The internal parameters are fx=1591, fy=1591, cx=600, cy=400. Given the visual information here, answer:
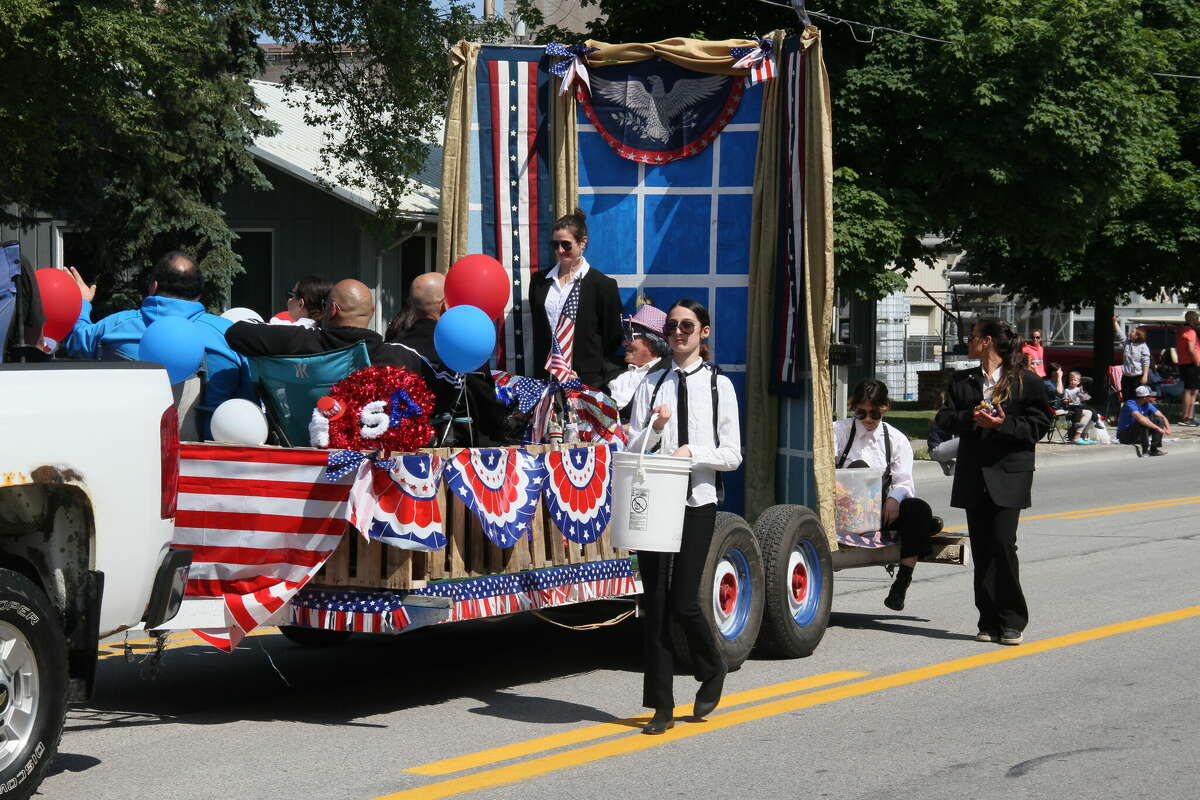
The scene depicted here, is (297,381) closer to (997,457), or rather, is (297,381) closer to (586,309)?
(586,309)

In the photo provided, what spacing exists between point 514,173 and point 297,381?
3203mm

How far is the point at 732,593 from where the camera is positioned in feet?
27.0

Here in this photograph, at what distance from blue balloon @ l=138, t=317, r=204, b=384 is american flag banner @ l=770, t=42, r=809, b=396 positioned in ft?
11.2

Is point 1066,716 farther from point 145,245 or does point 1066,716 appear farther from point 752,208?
point 145,245

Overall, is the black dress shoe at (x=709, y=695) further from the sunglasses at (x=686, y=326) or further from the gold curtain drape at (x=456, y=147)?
the gold curtain drape at (x=456, y=147)

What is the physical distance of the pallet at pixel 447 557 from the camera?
22.7 feet

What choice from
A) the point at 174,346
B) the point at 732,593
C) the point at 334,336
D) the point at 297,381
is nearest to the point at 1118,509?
the point at 732,593

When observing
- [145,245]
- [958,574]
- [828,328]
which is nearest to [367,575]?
[828,328]

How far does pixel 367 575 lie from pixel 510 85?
4.23 metres

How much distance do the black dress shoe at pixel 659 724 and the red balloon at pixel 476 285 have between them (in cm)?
247

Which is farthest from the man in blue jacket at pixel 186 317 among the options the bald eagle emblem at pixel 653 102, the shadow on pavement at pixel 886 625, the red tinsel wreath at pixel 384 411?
the shadow on pavement at pixel 886 625

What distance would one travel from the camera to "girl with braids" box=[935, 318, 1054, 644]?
920 centimetres

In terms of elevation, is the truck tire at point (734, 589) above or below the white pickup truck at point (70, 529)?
below

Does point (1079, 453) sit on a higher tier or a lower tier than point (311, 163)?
lower
